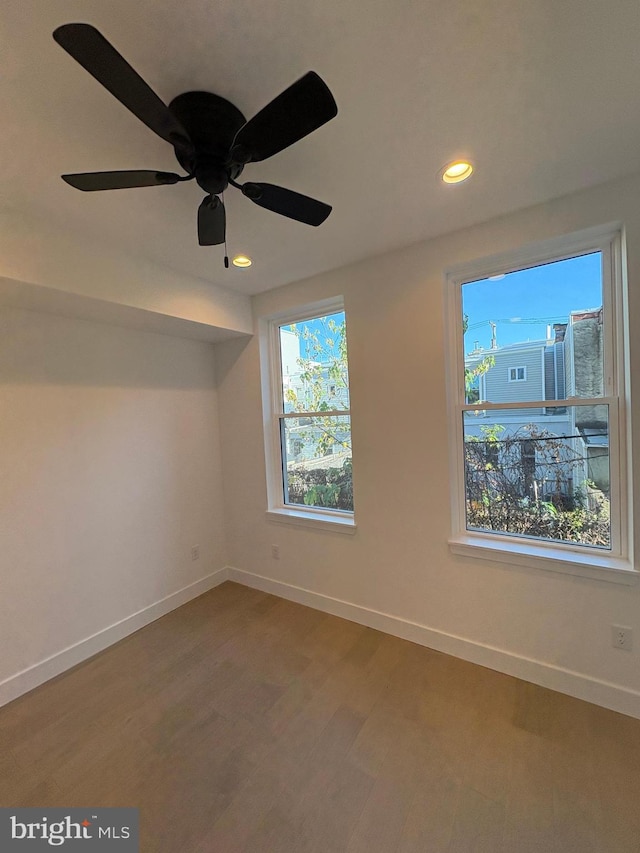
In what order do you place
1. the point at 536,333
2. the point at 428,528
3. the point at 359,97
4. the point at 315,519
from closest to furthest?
1. the point at 359,97
2. the point at 536,333
3. the point at 428,528
4. the point at 315,519

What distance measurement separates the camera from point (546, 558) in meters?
1.88

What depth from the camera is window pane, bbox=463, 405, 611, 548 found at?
1883 millimetres

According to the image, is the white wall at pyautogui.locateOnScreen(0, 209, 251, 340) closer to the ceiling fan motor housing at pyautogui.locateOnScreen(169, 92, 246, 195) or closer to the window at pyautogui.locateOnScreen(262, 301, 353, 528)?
the window at pyautogui.locateOnScreen(262, 301, 353, 528)

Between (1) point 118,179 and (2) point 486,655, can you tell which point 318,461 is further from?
(1) point 118,179

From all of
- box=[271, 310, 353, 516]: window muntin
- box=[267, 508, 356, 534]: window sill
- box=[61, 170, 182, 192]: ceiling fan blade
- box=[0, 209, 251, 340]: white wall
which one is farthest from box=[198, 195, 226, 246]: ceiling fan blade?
box=[267, 508, 356, 534]: window sill

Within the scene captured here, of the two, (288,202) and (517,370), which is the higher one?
(288,202)

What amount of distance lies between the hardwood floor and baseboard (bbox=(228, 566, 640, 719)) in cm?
6

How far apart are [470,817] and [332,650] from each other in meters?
1.08

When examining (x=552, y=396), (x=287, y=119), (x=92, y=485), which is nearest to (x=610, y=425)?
(x=552, y=396)

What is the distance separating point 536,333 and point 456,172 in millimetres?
986

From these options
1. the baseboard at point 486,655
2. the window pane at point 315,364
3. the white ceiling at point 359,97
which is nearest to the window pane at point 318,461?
the window pane at point 315,364

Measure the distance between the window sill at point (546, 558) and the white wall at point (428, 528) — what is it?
49mm

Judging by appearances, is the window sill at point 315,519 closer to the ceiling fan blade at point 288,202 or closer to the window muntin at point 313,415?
the window muntin at point 313,415

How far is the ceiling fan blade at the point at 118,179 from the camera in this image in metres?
1.15
